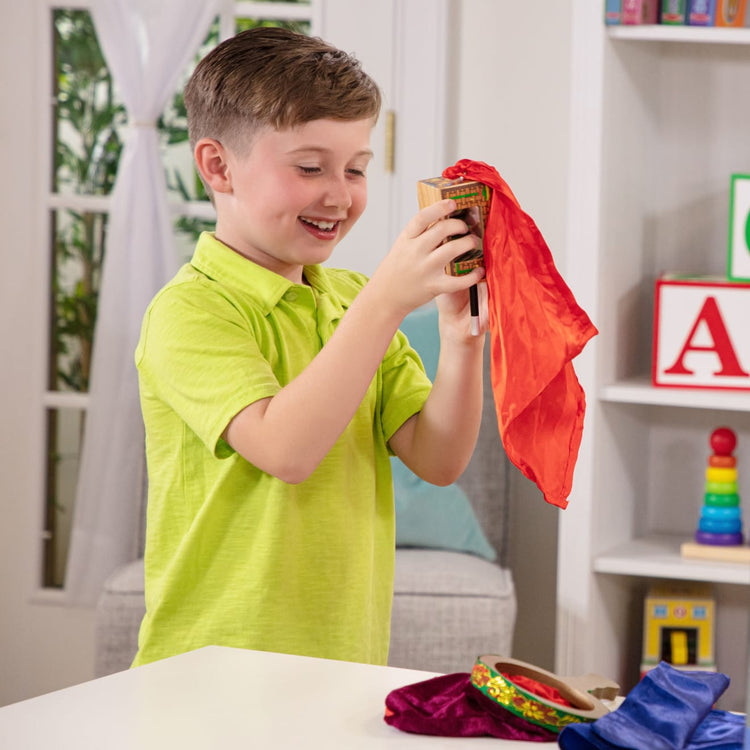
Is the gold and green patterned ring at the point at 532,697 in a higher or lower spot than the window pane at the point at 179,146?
lower

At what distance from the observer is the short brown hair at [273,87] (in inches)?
39.0

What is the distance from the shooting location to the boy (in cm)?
97

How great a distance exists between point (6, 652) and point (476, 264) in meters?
1.98

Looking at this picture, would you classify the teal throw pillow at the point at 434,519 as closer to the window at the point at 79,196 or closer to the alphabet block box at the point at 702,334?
the alphabet block box at the point at 702,334

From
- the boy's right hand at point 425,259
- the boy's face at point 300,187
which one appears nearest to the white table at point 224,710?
the boy's right hand at point 425,259

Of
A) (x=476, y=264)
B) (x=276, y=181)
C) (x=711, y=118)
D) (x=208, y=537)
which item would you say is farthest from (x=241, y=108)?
(x=711, y=118)

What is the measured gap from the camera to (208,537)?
1.00m

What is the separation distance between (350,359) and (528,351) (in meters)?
0.14

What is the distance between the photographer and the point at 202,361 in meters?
0.95

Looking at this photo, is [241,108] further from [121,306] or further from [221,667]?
[121,306]

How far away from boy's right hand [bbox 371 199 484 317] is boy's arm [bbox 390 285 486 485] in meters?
0.10

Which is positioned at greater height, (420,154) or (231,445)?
(420,154)

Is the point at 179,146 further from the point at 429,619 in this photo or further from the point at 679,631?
the point at 679,631

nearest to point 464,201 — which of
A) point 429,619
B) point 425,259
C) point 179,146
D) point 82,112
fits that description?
point 425,259
